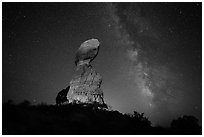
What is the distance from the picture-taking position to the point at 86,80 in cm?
3148

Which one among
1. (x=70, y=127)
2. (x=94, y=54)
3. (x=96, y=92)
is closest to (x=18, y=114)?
(x=70, y=127)

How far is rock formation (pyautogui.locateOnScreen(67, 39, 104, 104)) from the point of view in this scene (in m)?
30.1

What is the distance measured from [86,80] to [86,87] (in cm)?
116

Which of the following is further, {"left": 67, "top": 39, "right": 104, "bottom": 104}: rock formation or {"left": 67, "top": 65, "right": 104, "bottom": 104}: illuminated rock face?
{"left": 67, "top": 39, "right": 104, "bottom": 104}: rock formation

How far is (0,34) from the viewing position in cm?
1742

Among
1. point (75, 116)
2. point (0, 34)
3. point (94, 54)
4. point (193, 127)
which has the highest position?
point (94, 54)

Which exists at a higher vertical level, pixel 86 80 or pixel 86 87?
pixel 86 80

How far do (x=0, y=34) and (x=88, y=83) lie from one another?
51.9 ft

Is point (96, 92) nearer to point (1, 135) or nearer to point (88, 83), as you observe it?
point (88, 83)

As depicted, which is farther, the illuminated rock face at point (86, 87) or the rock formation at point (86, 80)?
the rock formation at point (86, 80)

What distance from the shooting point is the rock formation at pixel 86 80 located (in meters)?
30.1

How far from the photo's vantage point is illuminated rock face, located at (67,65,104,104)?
29.9m

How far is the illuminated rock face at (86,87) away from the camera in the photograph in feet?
98.2

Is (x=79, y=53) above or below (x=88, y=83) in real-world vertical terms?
above
